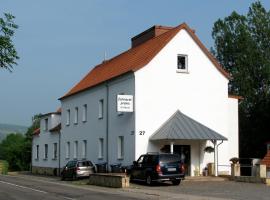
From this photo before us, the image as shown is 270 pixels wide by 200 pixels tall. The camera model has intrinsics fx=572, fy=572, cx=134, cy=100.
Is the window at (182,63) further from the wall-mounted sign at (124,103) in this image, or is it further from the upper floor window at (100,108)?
the upper floor window at (100,108)

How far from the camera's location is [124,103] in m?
37.6

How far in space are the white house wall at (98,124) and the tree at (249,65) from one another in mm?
19716

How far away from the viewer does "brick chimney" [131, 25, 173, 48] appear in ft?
149

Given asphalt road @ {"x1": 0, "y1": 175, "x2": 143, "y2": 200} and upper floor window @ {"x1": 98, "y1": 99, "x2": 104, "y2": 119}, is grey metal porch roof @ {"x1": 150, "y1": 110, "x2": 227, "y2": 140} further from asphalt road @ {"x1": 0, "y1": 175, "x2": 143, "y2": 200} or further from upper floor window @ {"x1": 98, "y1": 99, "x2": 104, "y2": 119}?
asphalt road @ {"x1": 0, "y1": 175, "x2": 143, "y2": 200}

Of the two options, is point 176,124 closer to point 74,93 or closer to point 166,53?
point 166,53

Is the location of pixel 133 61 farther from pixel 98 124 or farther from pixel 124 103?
pixel 98 124

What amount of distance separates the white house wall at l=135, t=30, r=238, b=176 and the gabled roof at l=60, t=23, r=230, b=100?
0.32 meters

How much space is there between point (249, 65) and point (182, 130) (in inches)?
1190

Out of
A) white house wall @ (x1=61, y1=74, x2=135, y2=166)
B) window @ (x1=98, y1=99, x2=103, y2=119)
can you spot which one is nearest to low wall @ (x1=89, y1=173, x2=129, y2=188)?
white house wall @ (x1=61, y1=74, x2=135, y2=166)

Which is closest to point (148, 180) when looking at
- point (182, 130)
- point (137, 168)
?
point (137, 168)

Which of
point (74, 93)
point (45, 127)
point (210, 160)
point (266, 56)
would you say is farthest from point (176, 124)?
point (266, 56)

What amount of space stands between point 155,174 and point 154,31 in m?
16.7

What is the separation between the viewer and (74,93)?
50.2 m

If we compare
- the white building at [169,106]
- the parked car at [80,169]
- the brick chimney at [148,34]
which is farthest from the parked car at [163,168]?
the brick chimney at [148,34]
